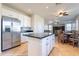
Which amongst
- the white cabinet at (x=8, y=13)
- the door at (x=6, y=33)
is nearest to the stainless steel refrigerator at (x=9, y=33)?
the door at (x=6, y=33)

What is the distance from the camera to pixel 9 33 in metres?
3.55

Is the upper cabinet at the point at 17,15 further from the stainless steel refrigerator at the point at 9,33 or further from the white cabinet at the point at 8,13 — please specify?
the stainless steel refrigerator at the point at 9,33

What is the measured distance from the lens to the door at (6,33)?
331 cm

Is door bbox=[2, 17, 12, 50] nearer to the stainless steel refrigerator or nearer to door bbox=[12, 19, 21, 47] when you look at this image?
the stainless steel refrigerator

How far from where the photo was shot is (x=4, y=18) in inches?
133

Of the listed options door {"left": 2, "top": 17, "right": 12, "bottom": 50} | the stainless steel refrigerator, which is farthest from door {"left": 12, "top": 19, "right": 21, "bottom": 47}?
door {"left": 2, "top": 17, "right": 12, "bottom": 50}

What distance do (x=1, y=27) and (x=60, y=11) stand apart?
2.41 metres

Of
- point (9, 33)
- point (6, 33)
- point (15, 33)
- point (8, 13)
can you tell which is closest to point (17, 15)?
point (8, 13)

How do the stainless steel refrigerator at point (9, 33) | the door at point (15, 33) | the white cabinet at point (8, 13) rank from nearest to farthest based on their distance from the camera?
the stainless steel refrigerator at point (9, 33)
the white cabinet at point (8, 13)
the door at point (15, 33)

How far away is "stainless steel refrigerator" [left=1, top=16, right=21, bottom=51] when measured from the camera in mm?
3305

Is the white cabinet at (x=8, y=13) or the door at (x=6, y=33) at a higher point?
the white cabinet at (x=8, y=13)

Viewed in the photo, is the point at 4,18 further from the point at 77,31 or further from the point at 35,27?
the point at 77,31

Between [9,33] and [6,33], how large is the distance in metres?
0.16

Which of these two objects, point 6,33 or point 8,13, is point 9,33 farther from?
point 8,13
